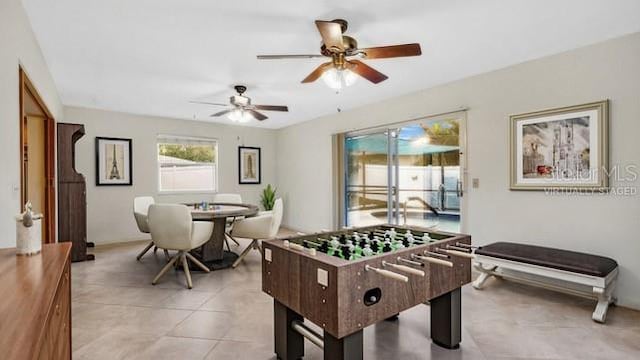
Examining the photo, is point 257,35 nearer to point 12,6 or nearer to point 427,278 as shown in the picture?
point 12,6

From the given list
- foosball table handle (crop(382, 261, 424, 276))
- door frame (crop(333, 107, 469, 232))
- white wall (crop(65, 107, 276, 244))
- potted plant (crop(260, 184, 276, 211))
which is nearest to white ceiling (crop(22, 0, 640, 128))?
door frame (crop(333, 107, 469, 232))

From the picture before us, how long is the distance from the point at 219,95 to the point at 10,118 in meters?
2.57

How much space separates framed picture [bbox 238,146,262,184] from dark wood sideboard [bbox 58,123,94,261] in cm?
280

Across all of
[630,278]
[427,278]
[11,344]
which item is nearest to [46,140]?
[11,344]

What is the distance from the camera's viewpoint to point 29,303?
851mm

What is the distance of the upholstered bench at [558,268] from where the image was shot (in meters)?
2.45

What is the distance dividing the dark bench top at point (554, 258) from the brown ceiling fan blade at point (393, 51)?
1993 mm

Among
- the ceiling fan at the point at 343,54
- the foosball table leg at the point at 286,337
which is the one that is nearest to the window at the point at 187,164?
the ceiling fan at the point at 343,54

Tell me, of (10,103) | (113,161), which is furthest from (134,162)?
(10,103)

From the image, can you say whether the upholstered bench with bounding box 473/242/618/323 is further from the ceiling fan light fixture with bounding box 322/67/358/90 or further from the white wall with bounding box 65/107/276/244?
the white wall with bounding box 65/107/276/244

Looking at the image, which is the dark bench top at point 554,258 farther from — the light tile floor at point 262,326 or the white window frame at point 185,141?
the white window frame at point 185,141

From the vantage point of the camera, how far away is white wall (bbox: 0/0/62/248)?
Result: 5.72 ft

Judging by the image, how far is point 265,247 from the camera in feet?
6.29

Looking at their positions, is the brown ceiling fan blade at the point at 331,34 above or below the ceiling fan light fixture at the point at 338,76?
above
